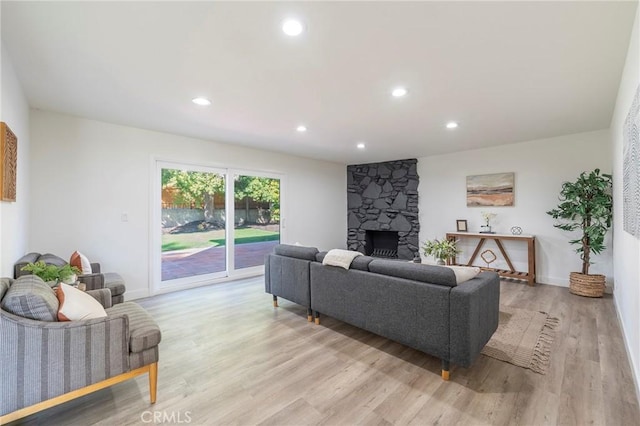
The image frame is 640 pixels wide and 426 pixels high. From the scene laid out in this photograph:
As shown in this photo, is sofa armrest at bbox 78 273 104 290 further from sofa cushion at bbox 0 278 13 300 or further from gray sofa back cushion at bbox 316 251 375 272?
gray sofa back cushion at bbox 316 251 375 272

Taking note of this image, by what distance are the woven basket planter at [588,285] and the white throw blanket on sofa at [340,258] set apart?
361 cm

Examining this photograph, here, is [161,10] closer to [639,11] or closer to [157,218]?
[639,11]

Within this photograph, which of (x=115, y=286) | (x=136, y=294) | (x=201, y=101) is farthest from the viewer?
(x=136, y=294)

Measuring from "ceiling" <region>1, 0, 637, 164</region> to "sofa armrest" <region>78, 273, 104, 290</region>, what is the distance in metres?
1.85

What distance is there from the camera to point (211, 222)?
5.02m

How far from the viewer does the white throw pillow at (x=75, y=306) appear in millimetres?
1711

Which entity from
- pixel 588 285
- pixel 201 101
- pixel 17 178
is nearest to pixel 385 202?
pixel 588 285

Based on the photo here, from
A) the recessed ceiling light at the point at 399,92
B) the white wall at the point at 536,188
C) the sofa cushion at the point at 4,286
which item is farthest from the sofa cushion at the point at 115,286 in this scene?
the white wall at the point at 536,188

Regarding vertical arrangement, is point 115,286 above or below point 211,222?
below

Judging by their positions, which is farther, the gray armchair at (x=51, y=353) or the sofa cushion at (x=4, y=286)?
the sofa cushion at (x=4, y=286)

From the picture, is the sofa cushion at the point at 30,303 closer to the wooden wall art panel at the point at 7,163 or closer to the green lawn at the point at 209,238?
the wooden wall art panel at the point at 7,163

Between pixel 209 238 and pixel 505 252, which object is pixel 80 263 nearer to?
pixel 209 238

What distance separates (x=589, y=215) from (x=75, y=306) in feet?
19.3

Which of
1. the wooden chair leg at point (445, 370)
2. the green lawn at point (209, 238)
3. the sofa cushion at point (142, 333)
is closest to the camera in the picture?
the sofa cushion at point (142, 333)
